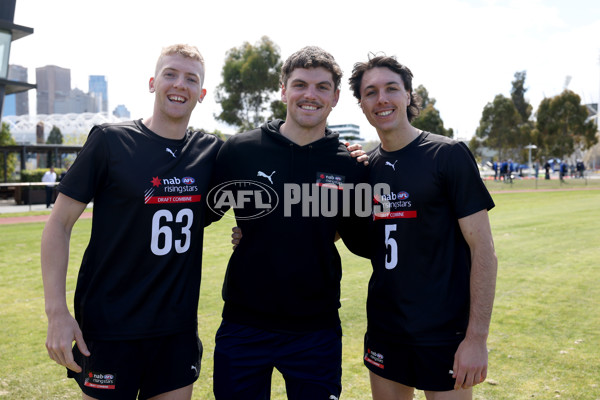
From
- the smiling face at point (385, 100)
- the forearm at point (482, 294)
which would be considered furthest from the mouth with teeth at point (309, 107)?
the forearm at point (482, 294)

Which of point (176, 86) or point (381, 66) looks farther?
point (381, 66)

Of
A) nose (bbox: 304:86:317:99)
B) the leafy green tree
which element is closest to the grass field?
nose (bbox: 304:86:317:99)

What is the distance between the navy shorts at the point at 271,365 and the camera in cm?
311

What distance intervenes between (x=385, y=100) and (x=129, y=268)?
2045 millimetres

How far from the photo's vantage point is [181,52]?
3.29 m

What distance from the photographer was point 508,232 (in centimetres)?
1472

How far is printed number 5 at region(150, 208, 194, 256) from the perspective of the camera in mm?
3027

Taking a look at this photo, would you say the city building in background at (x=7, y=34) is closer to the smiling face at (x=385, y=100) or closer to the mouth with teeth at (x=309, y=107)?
the mouth with teeth at (x=309, y=107)

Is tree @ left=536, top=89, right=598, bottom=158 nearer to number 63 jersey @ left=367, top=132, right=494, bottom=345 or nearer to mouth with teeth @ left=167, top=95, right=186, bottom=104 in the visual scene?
number 63 jersey @ left=367, top=132, right=494, bottom=345

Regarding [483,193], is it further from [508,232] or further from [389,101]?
[508,232]

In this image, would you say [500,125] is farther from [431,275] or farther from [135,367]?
[135,367]

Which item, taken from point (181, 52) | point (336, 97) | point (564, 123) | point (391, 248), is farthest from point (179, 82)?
point (564, 123)

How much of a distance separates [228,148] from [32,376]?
3.45 metres

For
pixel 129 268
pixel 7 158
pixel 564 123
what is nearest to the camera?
pixel 129 268
